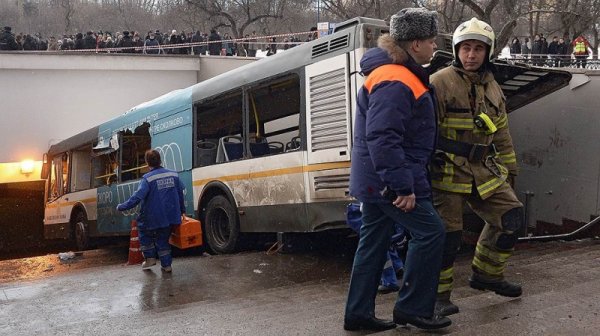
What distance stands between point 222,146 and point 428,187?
5704mm

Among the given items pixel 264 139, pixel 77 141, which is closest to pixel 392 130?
pixel 264 139

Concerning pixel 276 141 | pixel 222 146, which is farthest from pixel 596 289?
pixel 222 146

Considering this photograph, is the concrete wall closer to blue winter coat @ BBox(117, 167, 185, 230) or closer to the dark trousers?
blue winter coat @ BBox(117, 167, 185, 230)

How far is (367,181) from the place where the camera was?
12.6 ft

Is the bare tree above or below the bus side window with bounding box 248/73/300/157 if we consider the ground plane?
above

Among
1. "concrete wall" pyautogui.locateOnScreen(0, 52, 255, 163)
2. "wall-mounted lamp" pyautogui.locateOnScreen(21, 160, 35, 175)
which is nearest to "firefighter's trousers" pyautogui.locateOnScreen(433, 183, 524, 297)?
"concrete wall" pyautogui.locateOnScreen(0, 52, 255, 163)

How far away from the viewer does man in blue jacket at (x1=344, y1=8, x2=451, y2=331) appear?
3627mm

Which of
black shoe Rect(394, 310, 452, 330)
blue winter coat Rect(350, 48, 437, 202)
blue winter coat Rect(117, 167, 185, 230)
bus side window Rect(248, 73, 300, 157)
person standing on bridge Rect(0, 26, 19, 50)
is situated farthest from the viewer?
person standing on bridge Rect(0, 26, 19, 50)

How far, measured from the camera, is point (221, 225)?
31.0 ft

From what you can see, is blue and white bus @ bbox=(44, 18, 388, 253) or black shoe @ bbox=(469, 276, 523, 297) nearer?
black shoe @ bbox=(469, 276, 523, 297)

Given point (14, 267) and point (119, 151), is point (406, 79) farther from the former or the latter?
point (119, 151)

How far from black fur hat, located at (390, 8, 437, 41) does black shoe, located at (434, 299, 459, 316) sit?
5.17 feet

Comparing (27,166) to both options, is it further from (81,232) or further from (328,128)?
(328,128)

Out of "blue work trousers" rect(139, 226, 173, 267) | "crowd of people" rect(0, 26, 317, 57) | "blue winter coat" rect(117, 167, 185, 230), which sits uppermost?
"crowd of people" rect(0, 26, 317, 57)
